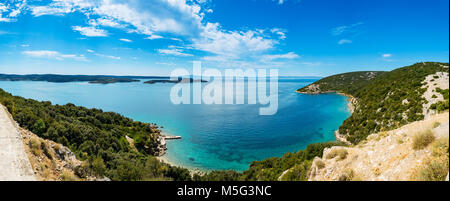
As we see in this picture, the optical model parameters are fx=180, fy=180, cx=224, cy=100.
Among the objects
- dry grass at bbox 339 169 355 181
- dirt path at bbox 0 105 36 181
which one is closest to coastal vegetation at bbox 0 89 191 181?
dirt path at bbox 0 105 36 181

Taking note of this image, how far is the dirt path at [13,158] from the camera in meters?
6.60

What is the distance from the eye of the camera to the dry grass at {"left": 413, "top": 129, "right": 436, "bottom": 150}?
17.1 feet

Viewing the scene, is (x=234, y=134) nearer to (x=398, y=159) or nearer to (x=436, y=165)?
(x=398, y=159)

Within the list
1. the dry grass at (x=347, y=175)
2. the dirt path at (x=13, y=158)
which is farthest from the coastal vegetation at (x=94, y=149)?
the dry grass at (x=347, y=175)

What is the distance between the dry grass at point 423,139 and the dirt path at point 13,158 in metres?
12.9

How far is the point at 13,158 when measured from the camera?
7578mm

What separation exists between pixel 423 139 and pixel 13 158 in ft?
49.0

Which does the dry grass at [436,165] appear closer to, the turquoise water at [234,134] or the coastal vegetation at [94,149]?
the coastal vegetation at [94,149]

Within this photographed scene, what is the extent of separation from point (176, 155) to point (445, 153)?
89.9ft

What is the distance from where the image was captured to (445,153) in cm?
446

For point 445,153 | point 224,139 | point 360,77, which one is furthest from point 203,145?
point 360,77

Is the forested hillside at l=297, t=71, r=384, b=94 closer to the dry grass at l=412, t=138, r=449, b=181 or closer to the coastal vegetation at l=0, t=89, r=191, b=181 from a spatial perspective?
the coastal vegetation at l=0, t=89, r=191, b=181

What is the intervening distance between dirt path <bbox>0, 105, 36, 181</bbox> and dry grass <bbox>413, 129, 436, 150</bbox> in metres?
12.9
